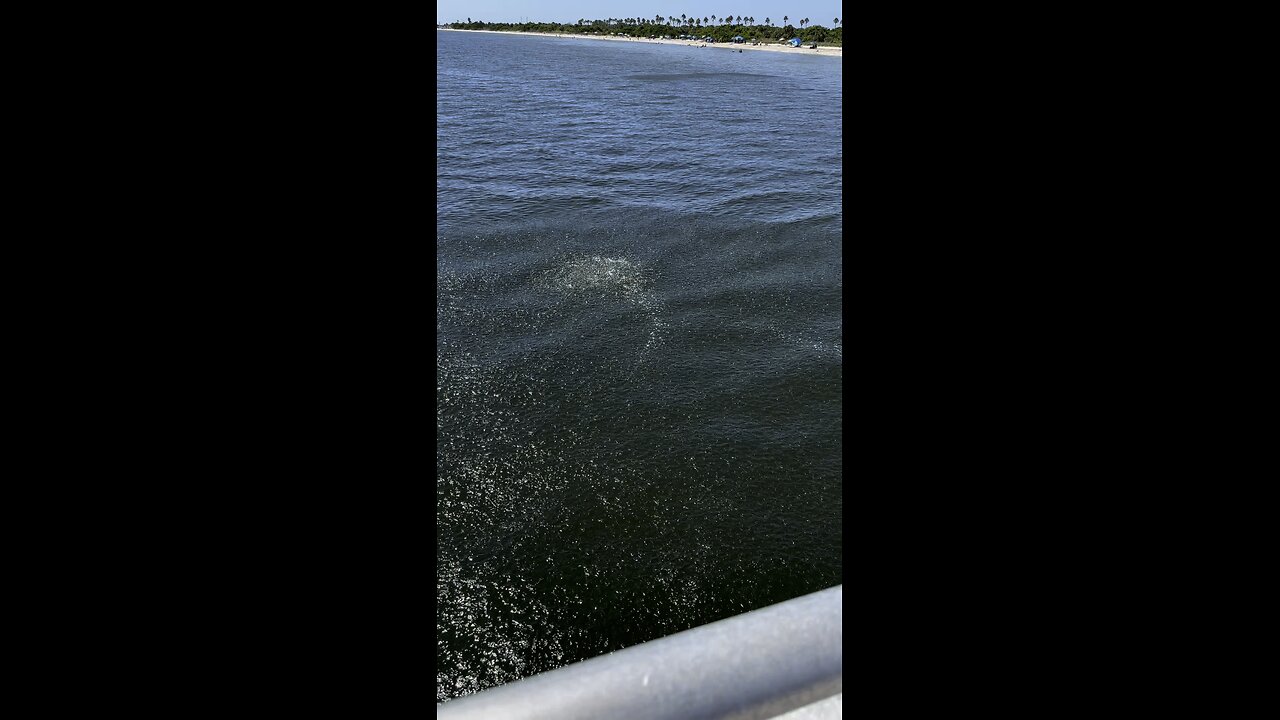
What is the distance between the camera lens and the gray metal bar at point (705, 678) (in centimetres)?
154

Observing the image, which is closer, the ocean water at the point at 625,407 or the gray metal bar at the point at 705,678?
the gray metal bar at the point at 705,678

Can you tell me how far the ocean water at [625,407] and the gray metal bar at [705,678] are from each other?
319mm

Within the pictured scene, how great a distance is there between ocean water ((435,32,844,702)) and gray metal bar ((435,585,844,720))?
319 millimetres

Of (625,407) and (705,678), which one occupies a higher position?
(705,678)

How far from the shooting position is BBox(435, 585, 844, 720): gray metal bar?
1536 mm

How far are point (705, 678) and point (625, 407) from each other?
4.76m

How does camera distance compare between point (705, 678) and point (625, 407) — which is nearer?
point (705, 678)

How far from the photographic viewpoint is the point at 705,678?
1.61m
